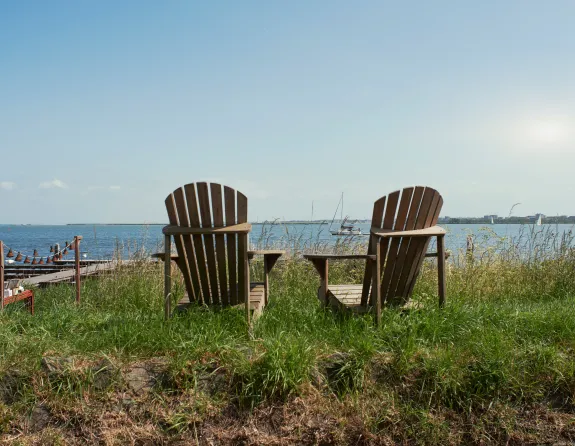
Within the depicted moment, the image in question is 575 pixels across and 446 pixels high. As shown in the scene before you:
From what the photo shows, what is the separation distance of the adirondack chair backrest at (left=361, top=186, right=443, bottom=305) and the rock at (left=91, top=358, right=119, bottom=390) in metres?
1.94

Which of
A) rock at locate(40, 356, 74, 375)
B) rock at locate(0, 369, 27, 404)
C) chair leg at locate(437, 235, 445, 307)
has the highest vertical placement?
chair leg at locate(437, 235, 445, 307)

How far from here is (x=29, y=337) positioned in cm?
362

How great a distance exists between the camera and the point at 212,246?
3994 mm

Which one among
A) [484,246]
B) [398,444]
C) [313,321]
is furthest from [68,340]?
[484,246]

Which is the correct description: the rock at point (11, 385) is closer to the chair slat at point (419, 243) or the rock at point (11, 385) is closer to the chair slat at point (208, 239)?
the chair slat at point (208, 239)

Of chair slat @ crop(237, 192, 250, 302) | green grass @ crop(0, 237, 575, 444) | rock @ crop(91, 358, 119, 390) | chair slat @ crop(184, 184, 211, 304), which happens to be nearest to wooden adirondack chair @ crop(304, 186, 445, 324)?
green grass @ crop(0, 237, 575, 444)

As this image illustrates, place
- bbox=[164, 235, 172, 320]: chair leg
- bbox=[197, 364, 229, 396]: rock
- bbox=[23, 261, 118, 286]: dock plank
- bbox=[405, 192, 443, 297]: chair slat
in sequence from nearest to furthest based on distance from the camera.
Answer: bbox=[197, 364, 229, 396]: rock, bbox=[164, 235, 172, 320]: chair leg, bbox=[405, 192, 443, 297]: chair slat, bbox=[23, 261, 118, 286]: dock plank

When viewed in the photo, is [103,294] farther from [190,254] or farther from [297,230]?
[297,230]

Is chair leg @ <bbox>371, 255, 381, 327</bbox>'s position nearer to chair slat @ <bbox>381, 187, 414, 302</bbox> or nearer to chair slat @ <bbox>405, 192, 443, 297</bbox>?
chair slat @ <bbox>381, 187, 414, 302</bbox>

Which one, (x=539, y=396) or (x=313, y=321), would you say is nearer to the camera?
(x=539, y=396)

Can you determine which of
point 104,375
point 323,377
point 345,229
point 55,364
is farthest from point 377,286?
point 345,229

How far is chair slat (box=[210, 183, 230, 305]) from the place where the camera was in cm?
391

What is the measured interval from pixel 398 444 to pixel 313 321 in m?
1.26

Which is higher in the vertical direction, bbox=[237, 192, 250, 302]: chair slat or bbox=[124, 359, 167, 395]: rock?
bbox=[237, 192, 250, 302]: chair slat
